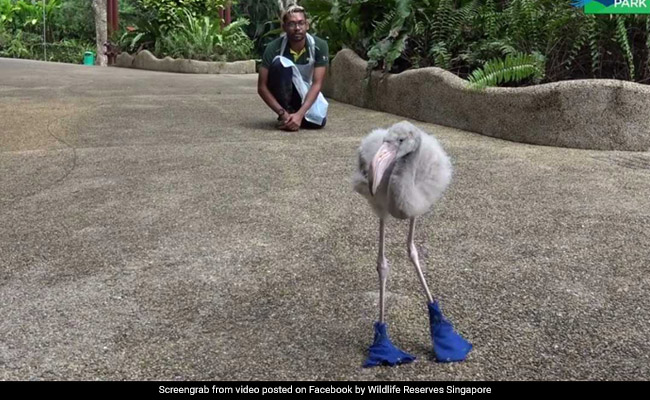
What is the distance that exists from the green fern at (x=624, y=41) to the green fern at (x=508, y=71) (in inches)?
22.9

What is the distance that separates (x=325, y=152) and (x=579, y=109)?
1.80 metres

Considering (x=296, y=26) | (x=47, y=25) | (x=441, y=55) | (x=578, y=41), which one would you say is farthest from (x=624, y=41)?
(x=47, y=25)

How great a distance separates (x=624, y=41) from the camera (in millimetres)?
4938

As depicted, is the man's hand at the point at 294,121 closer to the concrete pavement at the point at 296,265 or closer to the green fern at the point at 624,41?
the concrete pavement at the point at 296,265

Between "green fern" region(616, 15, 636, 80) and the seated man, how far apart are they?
2.32 meters

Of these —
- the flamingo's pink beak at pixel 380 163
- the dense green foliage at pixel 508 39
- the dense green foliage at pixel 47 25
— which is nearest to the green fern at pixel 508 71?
the dense green foliage at pixel 508 39

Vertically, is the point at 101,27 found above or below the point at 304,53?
below

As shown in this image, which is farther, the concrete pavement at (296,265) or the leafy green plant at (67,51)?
the leafy green plant at (67,51)

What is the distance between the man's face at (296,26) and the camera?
553 centimetres

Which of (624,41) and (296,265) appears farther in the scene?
(624,41)

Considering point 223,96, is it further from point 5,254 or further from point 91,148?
point 5,254

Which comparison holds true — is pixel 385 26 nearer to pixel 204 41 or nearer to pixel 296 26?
pixel 296 26

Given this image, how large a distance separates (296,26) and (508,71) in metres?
1.75

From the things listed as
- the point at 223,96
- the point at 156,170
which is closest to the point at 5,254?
the point at 156,170
